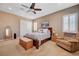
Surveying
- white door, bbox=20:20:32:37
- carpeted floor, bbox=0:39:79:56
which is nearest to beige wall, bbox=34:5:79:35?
white door, bbox=20:20:32:37

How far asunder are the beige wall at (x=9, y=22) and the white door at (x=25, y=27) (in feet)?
0.39

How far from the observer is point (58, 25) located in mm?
2340

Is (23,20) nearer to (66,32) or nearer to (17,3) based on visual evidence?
(17,3)

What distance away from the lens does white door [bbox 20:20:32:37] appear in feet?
7.53

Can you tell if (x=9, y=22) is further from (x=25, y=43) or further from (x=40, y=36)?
(x=40, y=36)

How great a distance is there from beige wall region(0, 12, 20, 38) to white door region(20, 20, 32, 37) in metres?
0.12

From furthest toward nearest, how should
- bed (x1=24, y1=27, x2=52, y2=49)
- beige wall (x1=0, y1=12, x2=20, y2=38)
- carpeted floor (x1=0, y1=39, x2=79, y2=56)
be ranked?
bed (x1=24, y1=27, x2=52, y2=49)
beige wall (x1=0, y1=12, x2=20, y2=38)
carpeted floor (x1=0, y1=39, x2=79, y2=56)

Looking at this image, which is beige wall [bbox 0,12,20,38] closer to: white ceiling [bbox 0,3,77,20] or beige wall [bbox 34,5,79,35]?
white ceiling [bbox 0,3,77,20]

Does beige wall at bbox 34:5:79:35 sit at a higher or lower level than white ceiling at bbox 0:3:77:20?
lower

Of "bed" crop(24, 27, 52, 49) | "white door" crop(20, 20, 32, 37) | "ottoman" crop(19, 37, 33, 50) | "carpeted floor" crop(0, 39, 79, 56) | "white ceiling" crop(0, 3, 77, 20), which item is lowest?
"carpeted floor" crop(0, 39, 79, 56)

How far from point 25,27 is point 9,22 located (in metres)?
0.47

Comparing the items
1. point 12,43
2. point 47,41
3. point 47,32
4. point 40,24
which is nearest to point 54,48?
point 47,41

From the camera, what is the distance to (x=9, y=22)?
225 cm

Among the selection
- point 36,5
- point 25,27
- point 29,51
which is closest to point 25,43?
point 29,51
